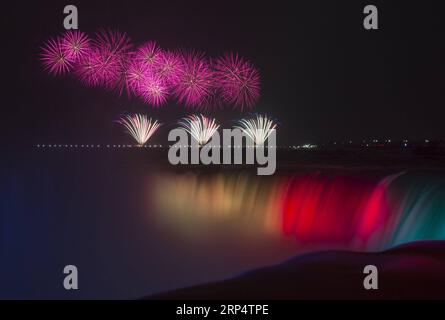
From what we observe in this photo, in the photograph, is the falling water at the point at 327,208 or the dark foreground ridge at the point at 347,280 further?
the falling water at the point at 327,208

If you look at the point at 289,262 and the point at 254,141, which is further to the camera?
the point at 254,141

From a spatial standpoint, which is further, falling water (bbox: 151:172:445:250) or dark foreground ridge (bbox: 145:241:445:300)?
falling water (bbox: 151:172:445:250)

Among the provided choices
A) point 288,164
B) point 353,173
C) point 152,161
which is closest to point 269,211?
point 353,173

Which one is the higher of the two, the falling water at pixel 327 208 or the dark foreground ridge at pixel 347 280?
the falling water at pixel 327 208

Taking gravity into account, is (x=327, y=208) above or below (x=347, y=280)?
above

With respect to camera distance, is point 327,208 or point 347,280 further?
point 327,208

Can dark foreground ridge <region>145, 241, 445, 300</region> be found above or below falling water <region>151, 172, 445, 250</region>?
below

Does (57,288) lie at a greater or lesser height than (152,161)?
lesser
